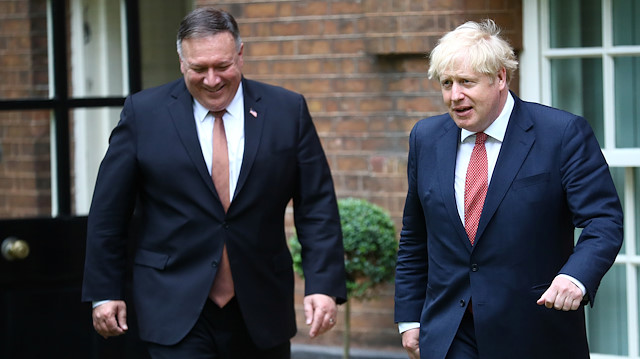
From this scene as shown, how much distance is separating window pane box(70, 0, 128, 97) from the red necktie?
1.83m

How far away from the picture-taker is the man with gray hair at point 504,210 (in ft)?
11.5

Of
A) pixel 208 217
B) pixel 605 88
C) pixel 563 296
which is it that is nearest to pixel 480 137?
pixel 563 296

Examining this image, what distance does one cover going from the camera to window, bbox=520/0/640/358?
17.9 ft

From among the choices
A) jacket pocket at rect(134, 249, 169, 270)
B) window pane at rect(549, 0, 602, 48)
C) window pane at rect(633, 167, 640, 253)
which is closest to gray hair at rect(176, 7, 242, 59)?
jacket pocket at rect(134, 249, 169, 270)

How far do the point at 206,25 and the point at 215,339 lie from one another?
1.17 m

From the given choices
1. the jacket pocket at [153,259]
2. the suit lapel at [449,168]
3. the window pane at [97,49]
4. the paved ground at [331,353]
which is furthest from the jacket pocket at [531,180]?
the window pane at [97,49]

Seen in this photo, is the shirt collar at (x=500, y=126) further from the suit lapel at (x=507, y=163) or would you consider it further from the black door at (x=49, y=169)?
the black door at (x=49, y=169)

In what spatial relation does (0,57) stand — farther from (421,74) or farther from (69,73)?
(421,74)

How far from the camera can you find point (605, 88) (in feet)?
18.0

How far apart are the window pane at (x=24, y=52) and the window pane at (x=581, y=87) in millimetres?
2608

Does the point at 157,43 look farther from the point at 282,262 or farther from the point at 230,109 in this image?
the point at 282,262

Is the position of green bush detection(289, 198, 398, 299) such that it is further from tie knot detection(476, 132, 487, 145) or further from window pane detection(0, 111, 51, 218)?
tie knot detection(476, 132, 487, 145)

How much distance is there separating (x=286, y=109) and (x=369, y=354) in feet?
7.20

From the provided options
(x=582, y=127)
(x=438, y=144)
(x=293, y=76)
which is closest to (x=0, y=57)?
(x=293, y=76)
